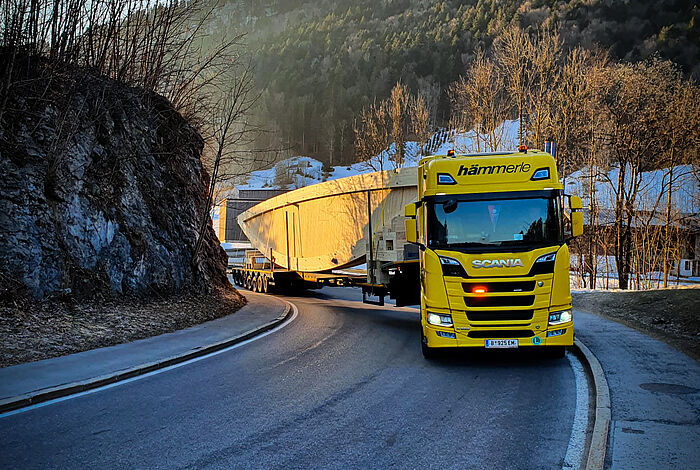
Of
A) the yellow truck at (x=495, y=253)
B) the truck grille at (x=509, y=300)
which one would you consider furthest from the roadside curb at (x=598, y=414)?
the truck grille at (x=509, y=300)

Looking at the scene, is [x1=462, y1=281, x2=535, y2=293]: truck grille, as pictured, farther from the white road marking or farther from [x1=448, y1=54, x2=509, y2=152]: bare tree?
[x1=448, y1=54, x2=509, y2=152]: bare tree

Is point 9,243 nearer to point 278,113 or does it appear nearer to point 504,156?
point 504,156

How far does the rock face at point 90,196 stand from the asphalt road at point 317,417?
4.64 metres

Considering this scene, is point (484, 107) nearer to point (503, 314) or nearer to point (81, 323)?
point (503, 314)

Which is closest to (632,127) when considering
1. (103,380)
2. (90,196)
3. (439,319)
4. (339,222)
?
(339,222)

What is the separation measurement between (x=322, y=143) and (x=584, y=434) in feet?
402

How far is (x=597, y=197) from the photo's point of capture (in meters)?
33.8

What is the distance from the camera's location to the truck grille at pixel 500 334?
8930 millimetres

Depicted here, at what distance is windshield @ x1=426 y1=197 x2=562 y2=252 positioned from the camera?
9258 millimetres

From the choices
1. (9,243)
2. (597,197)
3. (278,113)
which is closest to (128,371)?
(9,243)

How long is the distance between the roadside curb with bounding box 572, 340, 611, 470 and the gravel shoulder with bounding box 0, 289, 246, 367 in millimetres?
8150

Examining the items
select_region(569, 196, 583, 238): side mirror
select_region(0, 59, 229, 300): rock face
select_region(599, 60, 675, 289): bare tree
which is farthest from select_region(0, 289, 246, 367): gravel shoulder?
select_region(599, 60, 675, 289): bare tree

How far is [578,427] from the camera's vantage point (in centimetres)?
605

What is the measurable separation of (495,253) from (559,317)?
138 centimetres
